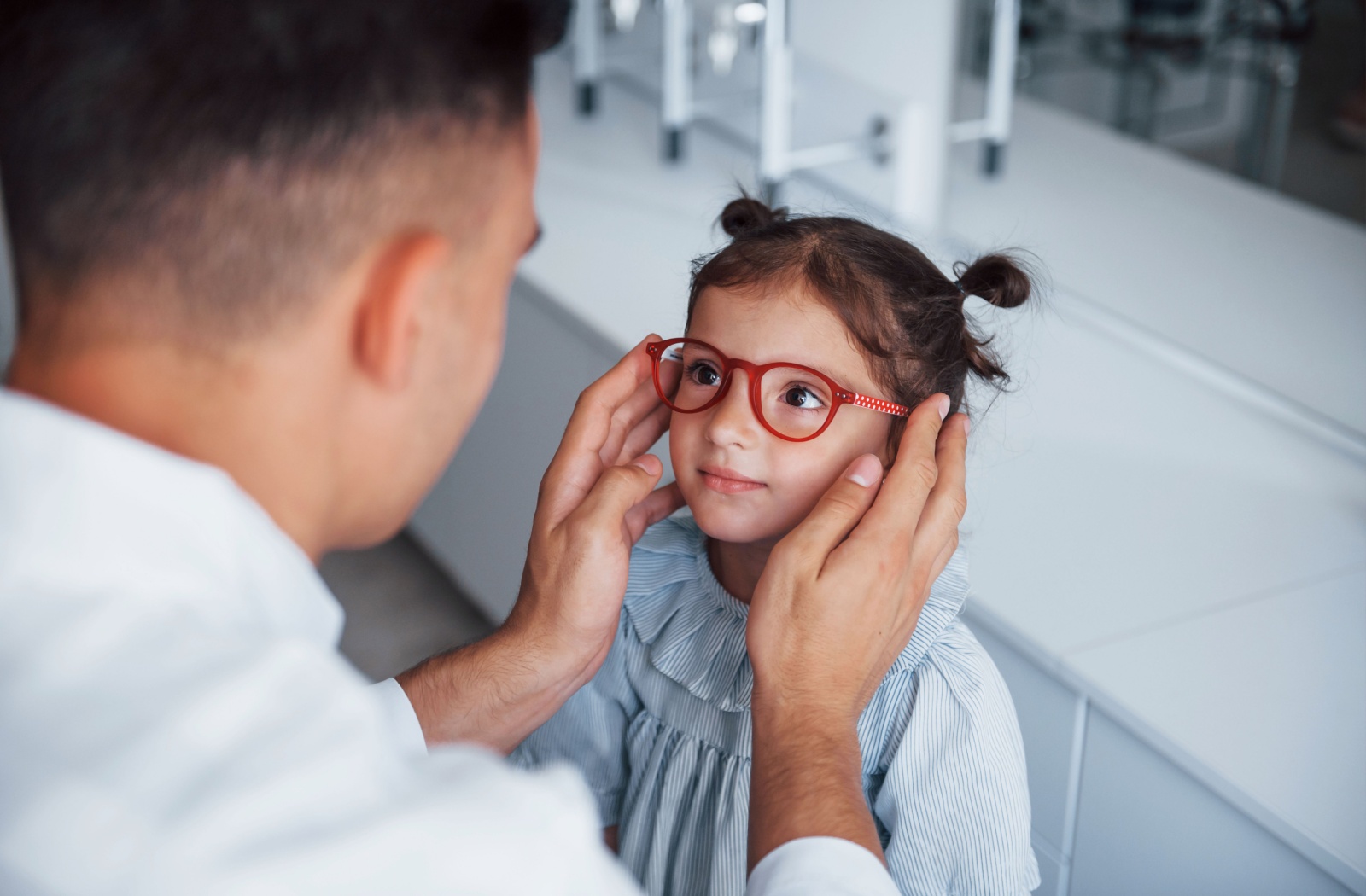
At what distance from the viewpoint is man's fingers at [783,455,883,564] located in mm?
974

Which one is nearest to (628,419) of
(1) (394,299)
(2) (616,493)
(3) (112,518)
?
(2) (616,493)

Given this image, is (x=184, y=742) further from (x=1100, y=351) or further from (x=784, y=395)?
(x=1100, y=351)

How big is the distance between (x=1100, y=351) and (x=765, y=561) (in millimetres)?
1059

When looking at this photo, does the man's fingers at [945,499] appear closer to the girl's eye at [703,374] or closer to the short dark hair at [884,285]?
the short dark hair at [884,285]

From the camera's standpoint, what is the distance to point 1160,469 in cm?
171

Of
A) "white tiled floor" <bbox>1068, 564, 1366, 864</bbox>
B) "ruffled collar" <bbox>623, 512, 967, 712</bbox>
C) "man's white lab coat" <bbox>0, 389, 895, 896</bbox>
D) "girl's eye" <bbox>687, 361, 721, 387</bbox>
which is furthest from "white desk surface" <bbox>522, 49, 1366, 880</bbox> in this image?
"man's white lab coat" <bbox>0, 389, 895, 896</bbox>

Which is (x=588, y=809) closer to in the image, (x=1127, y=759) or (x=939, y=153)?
(x=1127, y=759)

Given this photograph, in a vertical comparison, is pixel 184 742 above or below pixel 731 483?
above

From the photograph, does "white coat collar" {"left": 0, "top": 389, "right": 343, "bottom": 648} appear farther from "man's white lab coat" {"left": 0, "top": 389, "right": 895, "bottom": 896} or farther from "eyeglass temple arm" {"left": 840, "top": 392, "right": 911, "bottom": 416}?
"eyeglass temple arm" {"left": 840, "top": 392, "right": 911, "bottom": 416}

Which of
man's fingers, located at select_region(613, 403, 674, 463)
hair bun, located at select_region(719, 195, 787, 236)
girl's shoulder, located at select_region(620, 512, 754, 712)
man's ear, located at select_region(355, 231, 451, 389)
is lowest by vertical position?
girl's shoulder, located at select_region(620, 512, 754, 712)

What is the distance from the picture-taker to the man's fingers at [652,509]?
47.6 inches

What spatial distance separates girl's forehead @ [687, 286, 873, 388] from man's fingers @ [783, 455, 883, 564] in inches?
3.9

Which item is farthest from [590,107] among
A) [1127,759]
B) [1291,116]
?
[1127,759]

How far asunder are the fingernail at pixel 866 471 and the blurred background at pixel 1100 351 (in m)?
0.41
